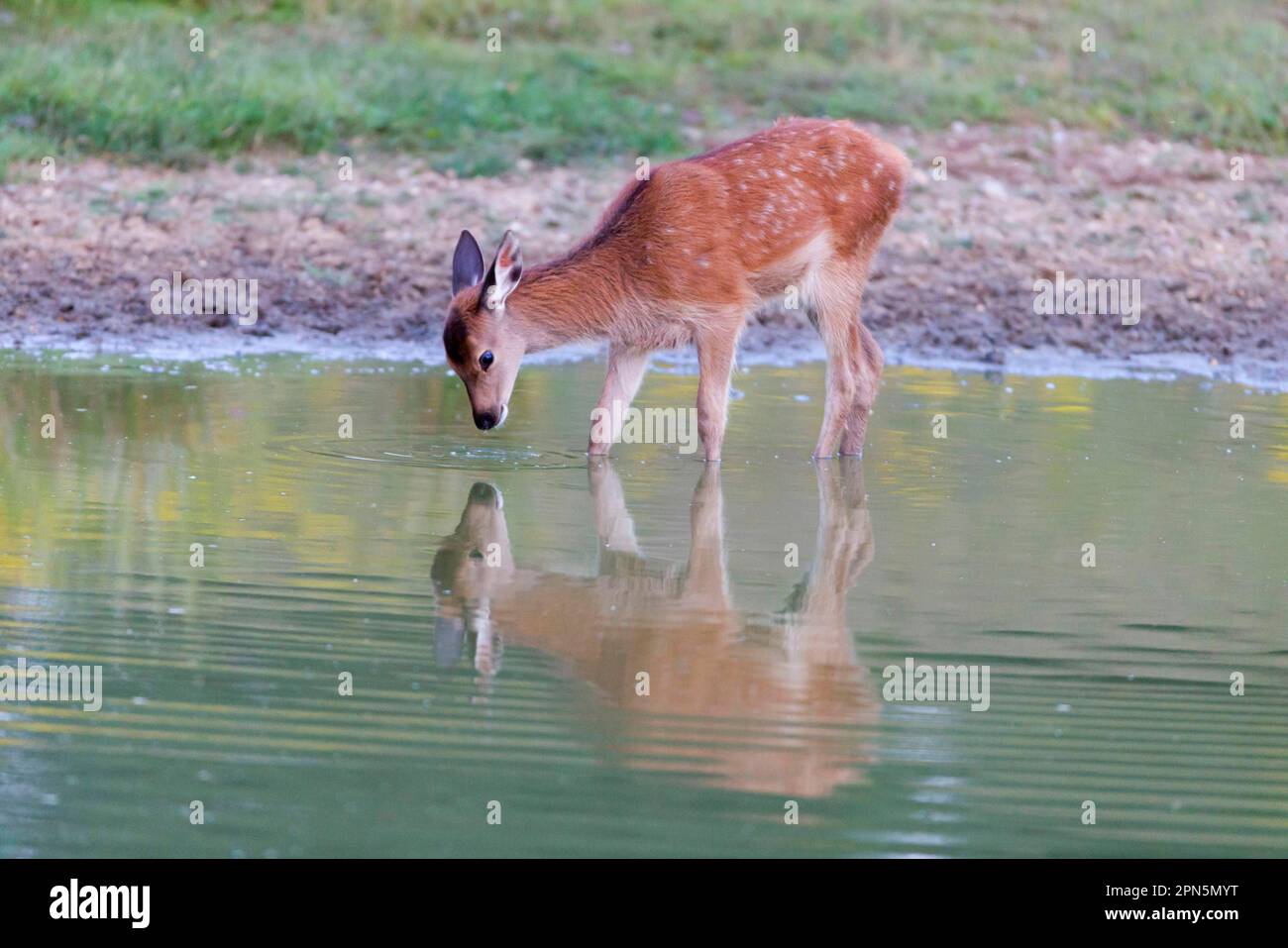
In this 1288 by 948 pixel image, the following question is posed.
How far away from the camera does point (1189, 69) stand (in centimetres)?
2020

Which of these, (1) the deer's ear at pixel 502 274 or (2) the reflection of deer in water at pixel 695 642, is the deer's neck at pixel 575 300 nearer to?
(1) the deer's ear at pixel 502 274

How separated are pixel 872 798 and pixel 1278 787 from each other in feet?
3.87

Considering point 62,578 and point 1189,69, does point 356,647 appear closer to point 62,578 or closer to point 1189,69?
point 62,578

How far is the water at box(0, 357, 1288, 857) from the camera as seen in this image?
17.8 ft

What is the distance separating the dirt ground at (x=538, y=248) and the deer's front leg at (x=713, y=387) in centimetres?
387

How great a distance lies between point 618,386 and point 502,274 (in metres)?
1.04

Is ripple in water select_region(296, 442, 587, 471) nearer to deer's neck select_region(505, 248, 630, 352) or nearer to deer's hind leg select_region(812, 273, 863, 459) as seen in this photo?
deer's neck select_region(505, 248, 630, 352)

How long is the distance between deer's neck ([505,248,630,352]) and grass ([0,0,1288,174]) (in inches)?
254

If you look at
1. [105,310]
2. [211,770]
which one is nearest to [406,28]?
[105,310]

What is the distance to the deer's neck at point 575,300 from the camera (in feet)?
35.4

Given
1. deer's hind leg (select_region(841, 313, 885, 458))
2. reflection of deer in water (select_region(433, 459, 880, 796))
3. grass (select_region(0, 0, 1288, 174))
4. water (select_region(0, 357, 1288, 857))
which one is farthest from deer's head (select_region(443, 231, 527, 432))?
grass (select_region(0, 0, 1288, 174))

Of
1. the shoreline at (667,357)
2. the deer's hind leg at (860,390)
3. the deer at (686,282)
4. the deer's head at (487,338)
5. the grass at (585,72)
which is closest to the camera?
A: the deer's head at (487,338)

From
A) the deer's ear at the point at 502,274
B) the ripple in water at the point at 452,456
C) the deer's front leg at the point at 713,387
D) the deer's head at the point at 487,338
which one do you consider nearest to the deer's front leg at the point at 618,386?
the ripple in water at the point at 452,456

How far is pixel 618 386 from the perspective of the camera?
11055 mm
